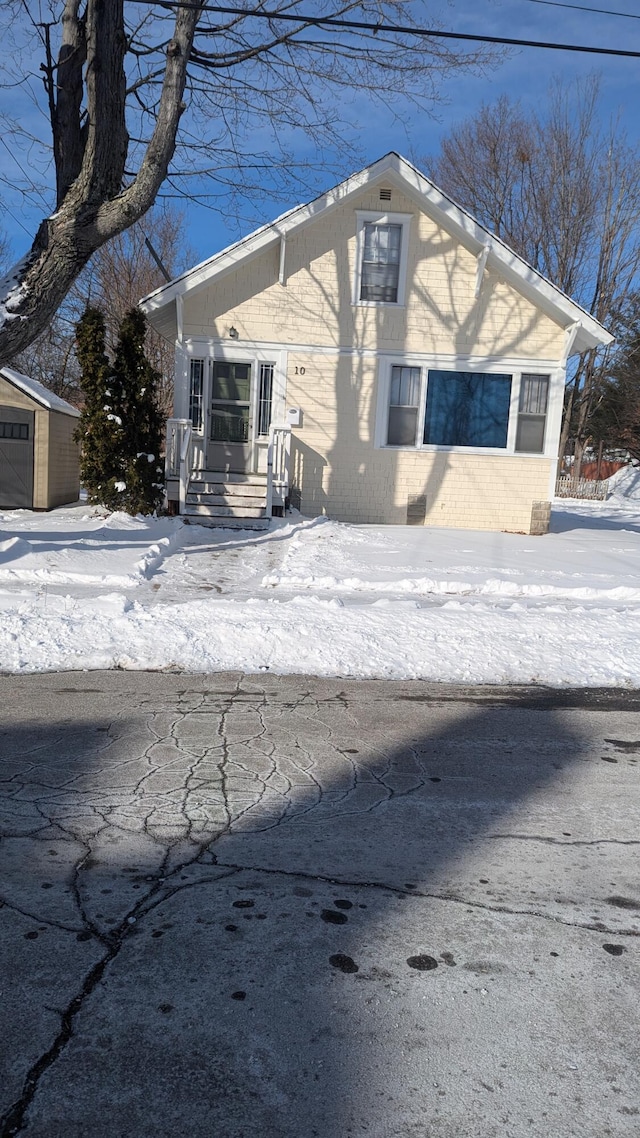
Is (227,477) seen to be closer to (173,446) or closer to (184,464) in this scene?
(173,446)

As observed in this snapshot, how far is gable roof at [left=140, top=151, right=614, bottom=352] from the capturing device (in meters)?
14.6

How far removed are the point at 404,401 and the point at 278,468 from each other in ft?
9.75

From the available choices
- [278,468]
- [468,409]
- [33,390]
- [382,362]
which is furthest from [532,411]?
[33,390]

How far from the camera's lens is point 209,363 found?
15.3 metres

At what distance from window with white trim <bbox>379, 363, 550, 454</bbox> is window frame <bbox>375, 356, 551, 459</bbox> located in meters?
0.02

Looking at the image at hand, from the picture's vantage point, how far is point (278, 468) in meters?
14.7

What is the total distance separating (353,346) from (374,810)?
12809 millimetres

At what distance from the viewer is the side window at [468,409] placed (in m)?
15.7

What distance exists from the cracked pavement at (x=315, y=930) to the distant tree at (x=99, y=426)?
9.49 meters

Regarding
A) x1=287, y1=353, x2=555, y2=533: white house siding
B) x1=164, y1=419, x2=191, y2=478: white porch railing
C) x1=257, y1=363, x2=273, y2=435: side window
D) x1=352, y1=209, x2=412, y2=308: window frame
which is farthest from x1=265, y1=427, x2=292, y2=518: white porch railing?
x1=352, y1=209, x2=412, y2=308: window frame

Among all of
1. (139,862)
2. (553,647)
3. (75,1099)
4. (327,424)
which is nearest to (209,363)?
(327,424)

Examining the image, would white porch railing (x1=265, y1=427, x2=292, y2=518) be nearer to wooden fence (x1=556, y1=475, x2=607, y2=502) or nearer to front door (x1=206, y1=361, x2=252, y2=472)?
front door (x1=206, y1=361, x2=252, y2=472)

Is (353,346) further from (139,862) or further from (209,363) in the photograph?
(139,862)

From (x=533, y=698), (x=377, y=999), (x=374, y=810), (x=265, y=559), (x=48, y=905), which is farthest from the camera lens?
(x=265, y=559)
